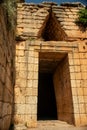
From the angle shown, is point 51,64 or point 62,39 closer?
point 62,39

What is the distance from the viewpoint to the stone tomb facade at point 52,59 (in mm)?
6805

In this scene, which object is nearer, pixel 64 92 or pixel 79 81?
pixel 79 81

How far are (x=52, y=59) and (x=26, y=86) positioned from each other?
7.35ft

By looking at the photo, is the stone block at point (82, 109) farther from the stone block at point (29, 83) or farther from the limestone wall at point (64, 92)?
the stone block at point (29, 83)

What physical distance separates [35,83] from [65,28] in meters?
2.84

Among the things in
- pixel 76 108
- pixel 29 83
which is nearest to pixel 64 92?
pixel 76 108

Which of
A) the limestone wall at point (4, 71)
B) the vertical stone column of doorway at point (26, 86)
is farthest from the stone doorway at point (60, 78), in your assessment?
the limestone wall at point (4, 71)

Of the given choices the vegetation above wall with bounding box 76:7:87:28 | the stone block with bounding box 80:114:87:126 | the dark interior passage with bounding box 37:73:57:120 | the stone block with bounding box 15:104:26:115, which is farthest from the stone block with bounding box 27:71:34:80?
the dark interior passage with bounding box 37:73:57:120

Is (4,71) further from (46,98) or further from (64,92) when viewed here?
(46,98)

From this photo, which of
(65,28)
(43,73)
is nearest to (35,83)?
(65,28)

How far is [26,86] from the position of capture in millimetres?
7055

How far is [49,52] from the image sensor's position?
7.81m

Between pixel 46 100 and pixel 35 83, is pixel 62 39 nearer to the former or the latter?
pixel 35 83

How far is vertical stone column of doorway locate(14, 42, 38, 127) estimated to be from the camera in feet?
21.6
